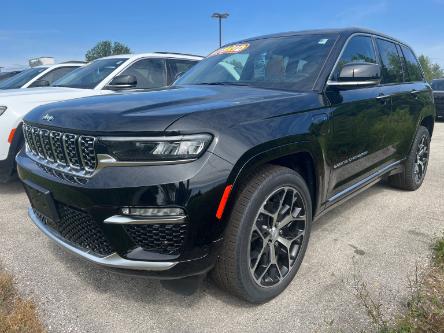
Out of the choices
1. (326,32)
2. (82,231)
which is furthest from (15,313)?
(326,32)

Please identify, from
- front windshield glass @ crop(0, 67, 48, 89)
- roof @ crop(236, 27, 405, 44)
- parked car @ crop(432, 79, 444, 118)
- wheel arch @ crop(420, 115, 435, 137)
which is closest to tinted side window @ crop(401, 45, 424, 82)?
wheel arch @ crop(420, 115, 435, 137)

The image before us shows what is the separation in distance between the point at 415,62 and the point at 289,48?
2.47m

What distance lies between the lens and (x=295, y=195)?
2449 millimetres

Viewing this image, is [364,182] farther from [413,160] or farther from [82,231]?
[82,231]

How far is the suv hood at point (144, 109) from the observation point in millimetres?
1887

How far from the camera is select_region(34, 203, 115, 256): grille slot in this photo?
2008mm

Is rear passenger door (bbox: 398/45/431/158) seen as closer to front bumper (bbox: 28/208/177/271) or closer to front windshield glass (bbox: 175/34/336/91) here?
front windshield glass (bbox: 175/34/336/91)

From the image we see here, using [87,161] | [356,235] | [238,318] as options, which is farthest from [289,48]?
[238,318]

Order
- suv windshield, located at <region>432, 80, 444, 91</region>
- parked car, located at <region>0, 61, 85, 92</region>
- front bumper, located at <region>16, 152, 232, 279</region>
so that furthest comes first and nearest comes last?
suv windshield, located at <region>432, 80, 444, 91</region>, parked car, located at <region>0, 61, 85, 92</region>, front bumper, located at <region>16, 152, 232, 279</region>

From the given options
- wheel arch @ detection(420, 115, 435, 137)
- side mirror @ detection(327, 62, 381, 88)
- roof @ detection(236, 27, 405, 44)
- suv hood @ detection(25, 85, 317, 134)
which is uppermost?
roof @ detection(236, 27, 405, 44)

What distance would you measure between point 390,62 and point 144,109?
9.94ft

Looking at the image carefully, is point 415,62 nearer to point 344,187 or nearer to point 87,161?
point 344,187

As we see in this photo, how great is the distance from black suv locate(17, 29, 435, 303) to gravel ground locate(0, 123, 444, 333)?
7.4 inches

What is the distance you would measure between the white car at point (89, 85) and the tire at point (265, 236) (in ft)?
10.5
